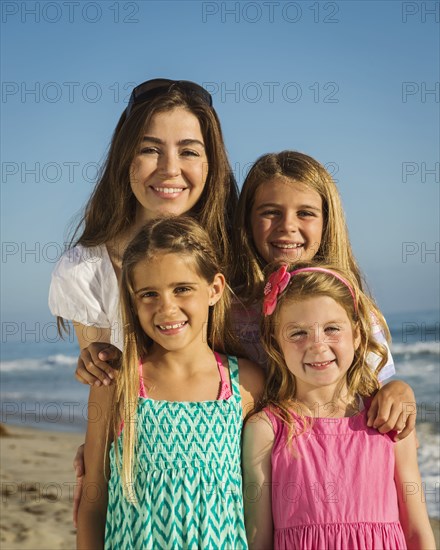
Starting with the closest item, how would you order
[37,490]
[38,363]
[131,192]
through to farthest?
1. [131,192]
2. [37,490]
3. [38,363]

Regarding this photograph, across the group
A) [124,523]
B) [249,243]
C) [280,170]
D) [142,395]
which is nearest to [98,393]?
[142,395]

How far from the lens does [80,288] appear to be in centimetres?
369

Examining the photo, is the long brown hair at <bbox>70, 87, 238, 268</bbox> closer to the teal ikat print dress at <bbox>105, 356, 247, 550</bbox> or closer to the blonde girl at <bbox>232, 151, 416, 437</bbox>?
the blonde girl at <bbox>232, 151, 416, 437</bbox>

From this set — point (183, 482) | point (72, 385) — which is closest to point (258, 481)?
point (183, 482)

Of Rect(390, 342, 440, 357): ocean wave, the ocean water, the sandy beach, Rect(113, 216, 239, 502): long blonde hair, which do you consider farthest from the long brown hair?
Rect(390, 342, 440, 357): ocean wave

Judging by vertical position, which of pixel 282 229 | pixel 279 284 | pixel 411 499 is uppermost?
pixel 282 229

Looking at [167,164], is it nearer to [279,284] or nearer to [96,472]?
[279,284]

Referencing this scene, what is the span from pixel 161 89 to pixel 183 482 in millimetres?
1803

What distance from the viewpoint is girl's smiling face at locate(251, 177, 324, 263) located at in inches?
135

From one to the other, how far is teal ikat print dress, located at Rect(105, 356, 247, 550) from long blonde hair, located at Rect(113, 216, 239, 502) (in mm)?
44

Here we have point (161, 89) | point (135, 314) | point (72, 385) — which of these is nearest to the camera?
point (135, 314)

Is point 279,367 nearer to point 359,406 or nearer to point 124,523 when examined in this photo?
point 359,406

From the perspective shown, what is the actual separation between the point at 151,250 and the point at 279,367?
671 millimetres

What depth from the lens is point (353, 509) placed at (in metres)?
2.88
